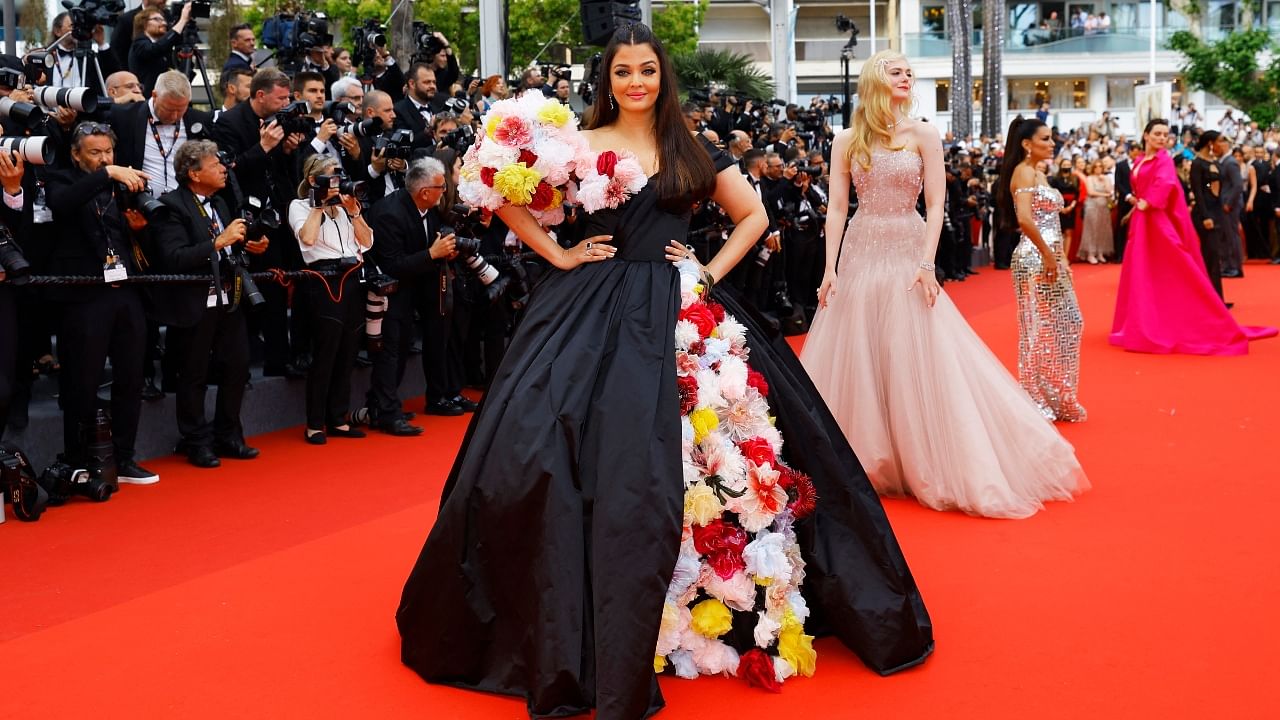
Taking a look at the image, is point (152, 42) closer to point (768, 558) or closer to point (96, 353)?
point (96, 353)

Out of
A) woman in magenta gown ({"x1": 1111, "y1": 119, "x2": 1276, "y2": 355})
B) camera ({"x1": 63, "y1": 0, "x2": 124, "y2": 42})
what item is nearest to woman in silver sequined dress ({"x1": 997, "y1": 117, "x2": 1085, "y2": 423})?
woman in magenta gown ({"x1": 1111, "y1": 119, "x2": 1276, "y2": 355})

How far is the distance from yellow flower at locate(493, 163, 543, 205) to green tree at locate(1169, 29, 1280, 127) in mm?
34941

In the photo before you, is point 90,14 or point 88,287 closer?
point 88,287

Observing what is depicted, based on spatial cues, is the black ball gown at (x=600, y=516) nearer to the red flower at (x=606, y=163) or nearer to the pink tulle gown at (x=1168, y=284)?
the red flower at (x=606, y=163)

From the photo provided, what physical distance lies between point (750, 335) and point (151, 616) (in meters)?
2.19

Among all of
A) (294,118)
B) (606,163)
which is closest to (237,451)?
(294,118)

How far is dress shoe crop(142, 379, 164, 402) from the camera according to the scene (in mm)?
6664

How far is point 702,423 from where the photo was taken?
3588mm

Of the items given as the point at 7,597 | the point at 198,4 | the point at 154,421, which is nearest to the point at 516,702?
the point at 7,597

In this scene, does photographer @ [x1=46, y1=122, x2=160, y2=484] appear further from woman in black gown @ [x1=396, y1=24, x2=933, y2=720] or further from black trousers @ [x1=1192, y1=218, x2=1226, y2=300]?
black trousers @ [x1=1192, y1=218, x2=1226, y2=300]

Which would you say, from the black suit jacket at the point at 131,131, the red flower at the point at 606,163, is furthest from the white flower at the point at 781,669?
the black suit jacket at the point at 131,131

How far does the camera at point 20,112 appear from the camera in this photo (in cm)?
539

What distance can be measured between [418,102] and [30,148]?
425cm

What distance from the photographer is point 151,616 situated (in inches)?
166
